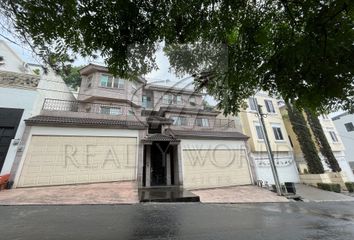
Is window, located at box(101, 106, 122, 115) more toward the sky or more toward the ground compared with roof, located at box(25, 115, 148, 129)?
more toward the sky

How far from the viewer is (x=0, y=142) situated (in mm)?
10516

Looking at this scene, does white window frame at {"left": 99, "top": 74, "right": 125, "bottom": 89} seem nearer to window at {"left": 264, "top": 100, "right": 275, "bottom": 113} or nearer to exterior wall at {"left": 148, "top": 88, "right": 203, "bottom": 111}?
exterior wall at {"left": 148, "top": 88, "right": 203, "bottom": 111}

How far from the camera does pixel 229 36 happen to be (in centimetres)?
342

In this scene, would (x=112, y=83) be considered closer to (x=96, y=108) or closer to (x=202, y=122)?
(x=96, y=108)

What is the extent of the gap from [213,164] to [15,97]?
45.6 feet

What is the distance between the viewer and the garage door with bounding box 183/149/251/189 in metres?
14.1

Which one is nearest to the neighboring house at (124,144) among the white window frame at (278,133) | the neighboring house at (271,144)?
the neighboring house at (271,144)

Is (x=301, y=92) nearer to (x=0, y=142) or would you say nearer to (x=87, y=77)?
(x=0, y=142)

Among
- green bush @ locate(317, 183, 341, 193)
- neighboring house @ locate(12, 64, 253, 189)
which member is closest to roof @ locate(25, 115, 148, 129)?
neighboring house @ locate(12, 64, 253, 189)

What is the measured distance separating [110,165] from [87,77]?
30.8ft

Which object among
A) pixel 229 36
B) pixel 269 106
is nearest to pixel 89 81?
pixel 229 36

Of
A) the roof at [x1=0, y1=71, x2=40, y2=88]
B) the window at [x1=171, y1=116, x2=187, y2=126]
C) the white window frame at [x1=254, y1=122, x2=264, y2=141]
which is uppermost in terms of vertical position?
the roof at [x1=0, y1=71, x2=40, y2=88]

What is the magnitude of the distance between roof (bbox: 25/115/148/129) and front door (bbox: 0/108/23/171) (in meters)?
0.72

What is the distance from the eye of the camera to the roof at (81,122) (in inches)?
445
